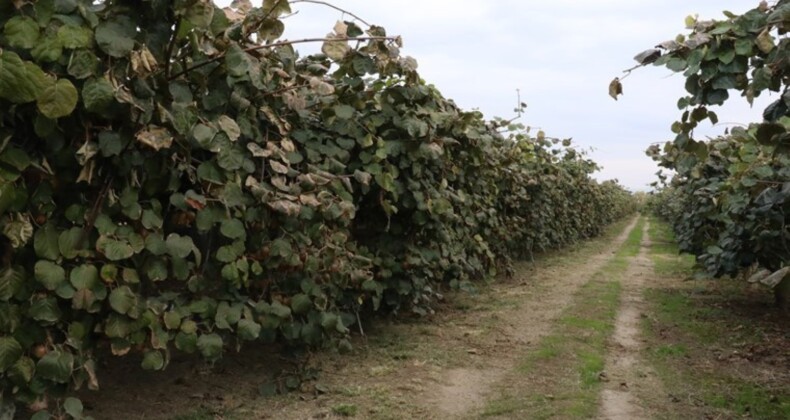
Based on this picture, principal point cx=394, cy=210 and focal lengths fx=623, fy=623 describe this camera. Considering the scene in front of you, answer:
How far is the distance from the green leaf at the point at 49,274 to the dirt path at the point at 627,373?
3399 mm

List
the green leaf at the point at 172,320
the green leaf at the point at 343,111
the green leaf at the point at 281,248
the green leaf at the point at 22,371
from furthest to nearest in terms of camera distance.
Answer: the green leaf at the point at 343,111
the green leaf at the point at 281,248
the green leaf at the point at 172,320
the green leaf at the point at 22,371

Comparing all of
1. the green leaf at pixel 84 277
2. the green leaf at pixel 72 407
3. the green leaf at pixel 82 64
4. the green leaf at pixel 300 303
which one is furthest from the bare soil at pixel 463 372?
the green leaf at pixel 82 64

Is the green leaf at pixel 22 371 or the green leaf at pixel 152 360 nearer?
the green leaf at pixel 22 371

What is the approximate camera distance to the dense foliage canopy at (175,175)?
259cm

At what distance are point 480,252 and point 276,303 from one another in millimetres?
3953

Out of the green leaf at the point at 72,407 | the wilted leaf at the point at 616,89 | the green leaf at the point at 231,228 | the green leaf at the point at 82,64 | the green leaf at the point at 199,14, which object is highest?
the green leaf at the point at 199,14

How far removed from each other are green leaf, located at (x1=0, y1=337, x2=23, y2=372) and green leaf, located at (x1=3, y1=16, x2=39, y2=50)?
121 centimetres

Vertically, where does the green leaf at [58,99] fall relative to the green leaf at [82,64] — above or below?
below

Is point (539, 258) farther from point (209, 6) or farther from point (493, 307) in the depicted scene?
point (209, 6)

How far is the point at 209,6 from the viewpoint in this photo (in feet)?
9.23

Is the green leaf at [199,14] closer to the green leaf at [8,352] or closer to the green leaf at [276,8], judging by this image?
the green leaf at [276,8]

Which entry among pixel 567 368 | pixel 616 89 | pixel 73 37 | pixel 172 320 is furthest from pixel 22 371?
pixel 567 368

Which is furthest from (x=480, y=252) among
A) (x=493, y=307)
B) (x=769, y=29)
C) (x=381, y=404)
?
(x=769, y=29)

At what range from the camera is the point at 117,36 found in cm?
264
